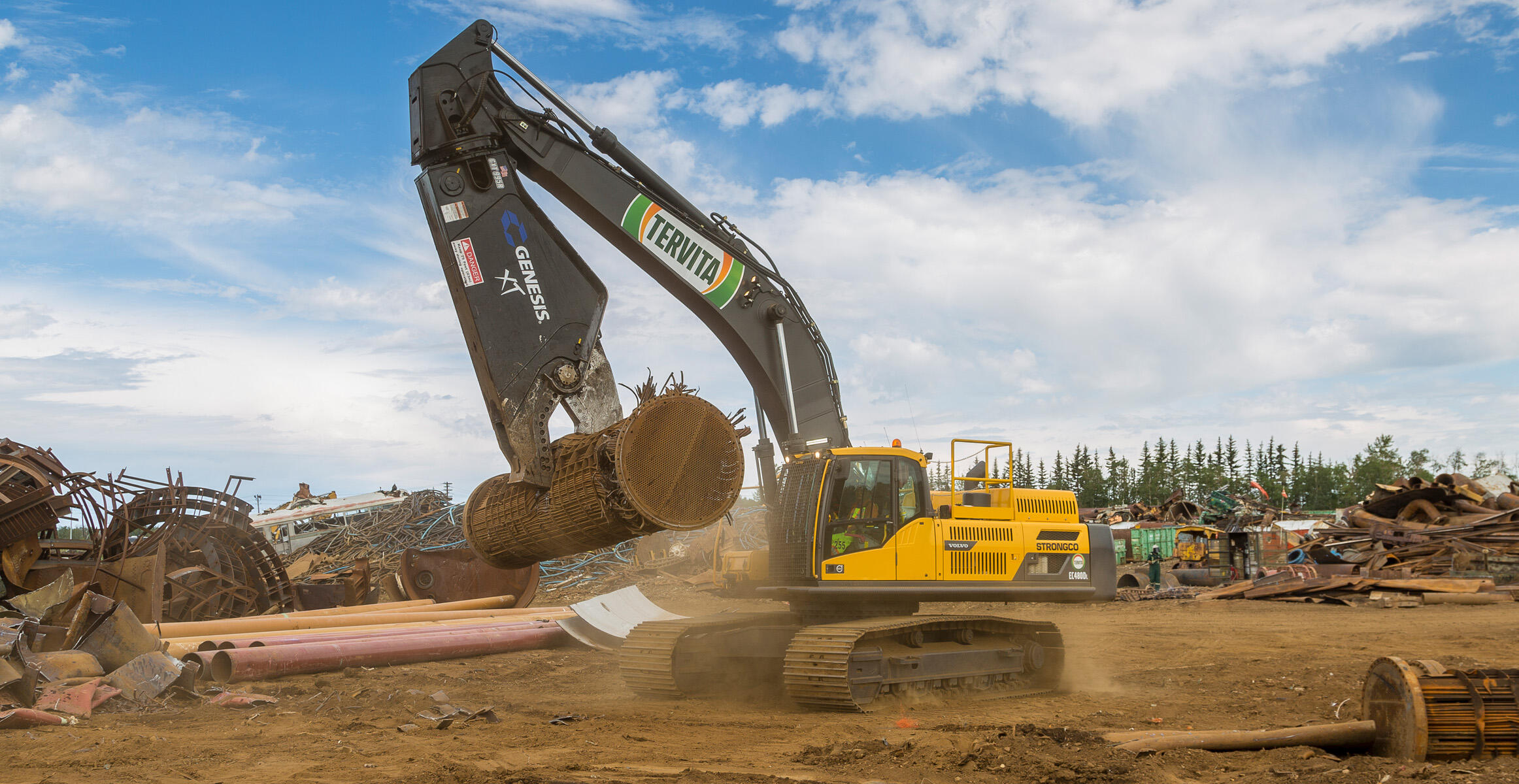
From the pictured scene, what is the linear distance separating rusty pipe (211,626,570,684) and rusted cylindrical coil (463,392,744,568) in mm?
4274

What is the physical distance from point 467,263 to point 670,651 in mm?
4184

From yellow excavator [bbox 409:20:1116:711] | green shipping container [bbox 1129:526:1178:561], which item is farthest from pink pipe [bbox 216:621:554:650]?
green shipping container [bbox 1129:526:1178:561]

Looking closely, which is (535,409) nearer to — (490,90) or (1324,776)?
(490,90)

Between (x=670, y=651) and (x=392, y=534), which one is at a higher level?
(x=392, y=534)

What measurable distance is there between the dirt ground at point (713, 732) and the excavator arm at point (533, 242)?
2.02 metres

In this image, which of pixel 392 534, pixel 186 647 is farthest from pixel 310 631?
pixel 392 534

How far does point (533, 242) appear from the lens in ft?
25.3

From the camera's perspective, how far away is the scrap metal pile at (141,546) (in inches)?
537

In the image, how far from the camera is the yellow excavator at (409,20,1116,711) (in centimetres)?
746

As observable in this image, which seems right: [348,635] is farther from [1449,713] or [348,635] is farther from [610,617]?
[1449,713]

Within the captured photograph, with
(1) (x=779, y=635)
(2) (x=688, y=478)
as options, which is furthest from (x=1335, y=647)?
(2) (x=688, y=478)

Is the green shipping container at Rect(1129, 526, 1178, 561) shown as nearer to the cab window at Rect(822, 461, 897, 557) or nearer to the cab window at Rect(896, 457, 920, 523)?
the cab window at Rect(896, 457, 920, 523)

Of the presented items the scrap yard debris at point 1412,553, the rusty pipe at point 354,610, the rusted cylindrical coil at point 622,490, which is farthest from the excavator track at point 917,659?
the scrap yard debris at point 1412,553

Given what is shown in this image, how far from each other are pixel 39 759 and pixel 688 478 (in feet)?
15.1
